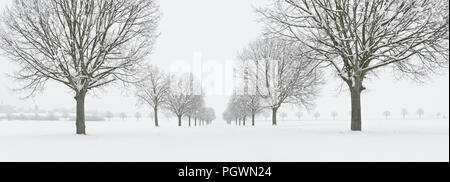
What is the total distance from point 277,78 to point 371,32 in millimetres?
15165

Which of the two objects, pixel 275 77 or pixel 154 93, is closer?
pixel 275 77

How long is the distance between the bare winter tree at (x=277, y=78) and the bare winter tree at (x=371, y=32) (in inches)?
425

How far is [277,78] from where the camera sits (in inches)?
1062

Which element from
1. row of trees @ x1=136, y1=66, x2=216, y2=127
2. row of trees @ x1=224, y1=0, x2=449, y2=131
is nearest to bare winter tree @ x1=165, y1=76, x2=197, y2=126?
row of trees @ x1=136, y1=66, x2=216, y2=127

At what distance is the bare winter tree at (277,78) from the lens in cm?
2561

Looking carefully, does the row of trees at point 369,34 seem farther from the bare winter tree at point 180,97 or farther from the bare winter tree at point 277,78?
the bare winter tree at point 180,97

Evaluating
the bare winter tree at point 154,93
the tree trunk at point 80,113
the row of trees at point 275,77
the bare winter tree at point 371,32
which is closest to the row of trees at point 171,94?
the bare winter tree at point 154,93

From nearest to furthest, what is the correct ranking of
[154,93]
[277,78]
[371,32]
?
[371,32], [277,78], [154,93]

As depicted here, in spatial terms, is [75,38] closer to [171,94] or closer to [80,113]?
[80,113]

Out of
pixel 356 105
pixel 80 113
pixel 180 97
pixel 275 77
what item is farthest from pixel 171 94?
pixel 356 105

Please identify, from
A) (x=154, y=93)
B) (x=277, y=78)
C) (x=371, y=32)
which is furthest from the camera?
(x=154, y=93)

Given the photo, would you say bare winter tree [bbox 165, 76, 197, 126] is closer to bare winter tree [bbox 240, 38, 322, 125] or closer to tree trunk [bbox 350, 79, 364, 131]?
bare winter tree [bbox 240, 38, 322, 125]
